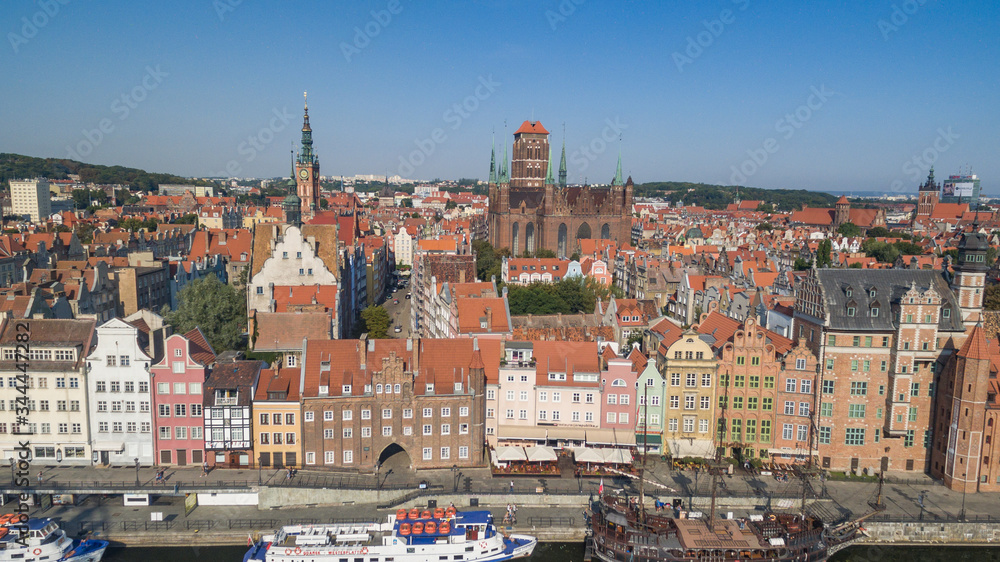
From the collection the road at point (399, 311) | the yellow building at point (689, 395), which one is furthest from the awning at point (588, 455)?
the road at point (399, 311)

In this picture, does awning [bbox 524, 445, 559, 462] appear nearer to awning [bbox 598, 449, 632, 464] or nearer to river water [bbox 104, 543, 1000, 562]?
awning [bbox 598, 449, 632, 464]

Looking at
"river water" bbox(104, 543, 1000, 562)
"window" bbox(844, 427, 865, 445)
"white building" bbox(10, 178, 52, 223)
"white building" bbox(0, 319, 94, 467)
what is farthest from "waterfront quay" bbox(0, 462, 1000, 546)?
"white building" bbox(10, 178, 52, 223)

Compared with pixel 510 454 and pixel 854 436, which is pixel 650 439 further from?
pixel 854 436

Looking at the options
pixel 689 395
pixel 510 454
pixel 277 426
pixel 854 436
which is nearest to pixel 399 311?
pixel 277 426

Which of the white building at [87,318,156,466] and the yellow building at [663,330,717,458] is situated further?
the yellow building at [663,330,717,458]

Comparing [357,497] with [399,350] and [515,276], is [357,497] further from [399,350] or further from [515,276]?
[515,276]

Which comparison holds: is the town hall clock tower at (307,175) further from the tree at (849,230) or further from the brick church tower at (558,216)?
the tree at (849,230)
